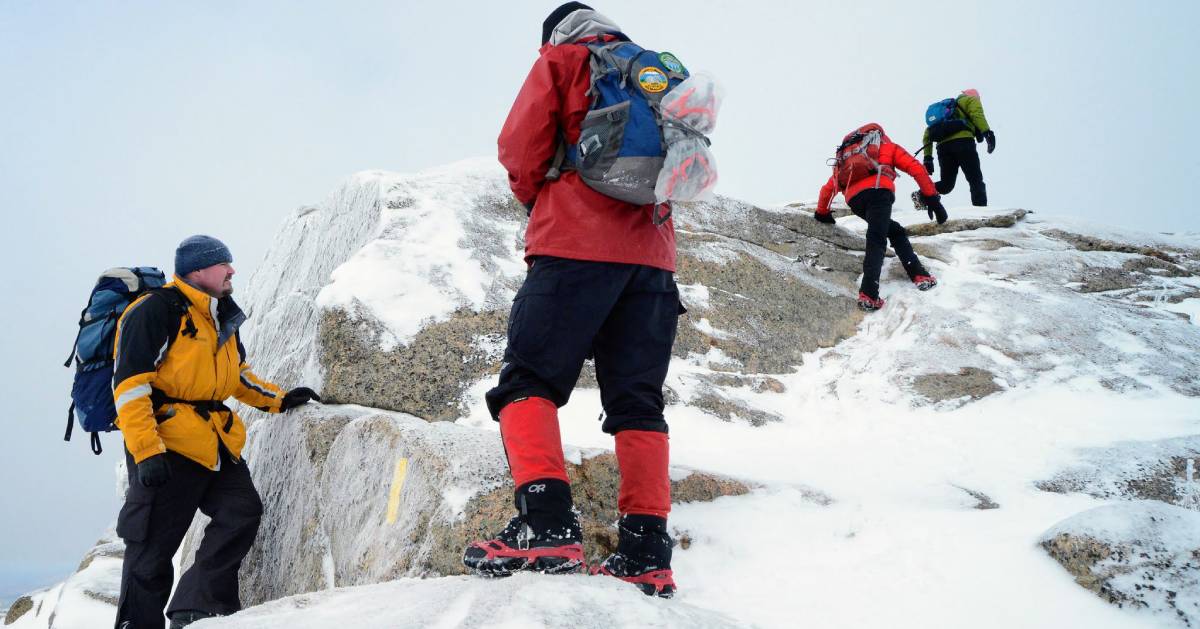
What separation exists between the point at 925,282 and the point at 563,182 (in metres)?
6.98

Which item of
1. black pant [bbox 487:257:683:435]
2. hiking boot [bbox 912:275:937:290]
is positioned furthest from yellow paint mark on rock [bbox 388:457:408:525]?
hiking boot [bbox 912:275:937:290]

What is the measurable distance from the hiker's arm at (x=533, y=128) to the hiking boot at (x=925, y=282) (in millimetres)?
6967

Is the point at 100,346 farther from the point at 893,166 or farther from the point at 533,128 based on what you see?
the point at 893,166

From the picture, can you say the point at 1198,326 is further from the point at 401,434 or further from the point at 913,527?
the point at 401,434

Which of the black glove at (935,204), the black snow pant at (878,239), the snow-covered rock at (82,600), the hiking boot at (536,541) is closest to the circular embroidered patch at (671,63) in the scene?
the hiking boot at (536,541)

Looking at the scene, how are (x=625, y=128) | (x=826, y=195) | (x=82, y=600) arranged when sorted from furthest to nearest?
(x=826, y=195)
(x=82, y=600)
(x=625, y=128)

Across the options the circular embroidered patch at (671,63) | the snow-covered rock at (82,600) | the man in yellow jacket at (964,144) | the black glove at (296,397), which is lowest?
the snow-covered rock at (82,600)

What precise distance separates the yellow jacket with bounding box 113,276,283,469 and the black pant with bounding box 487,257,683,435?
265 centimetres

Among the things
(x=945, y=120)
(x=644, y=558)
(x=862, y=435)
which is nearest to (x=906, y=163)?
(x=862, y=435)

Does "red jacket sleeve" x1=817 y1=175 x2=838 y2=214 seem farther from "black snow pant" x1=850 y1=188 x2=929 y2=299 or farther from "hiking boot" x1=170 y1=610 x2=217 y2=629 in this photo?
"hiking boot" x1=170 y1=610 x2=217 y2=629

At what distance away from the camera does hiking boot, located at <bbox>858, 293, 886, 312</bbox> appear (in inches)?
354

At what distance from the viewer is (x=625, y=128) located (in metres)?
3.29

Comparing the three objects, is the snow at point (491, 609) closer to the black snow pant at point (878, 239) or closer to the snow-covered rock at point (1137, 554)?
the snow-covered rock at point (1137, 554)

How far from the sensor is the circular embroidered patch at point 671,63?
3438 mm
